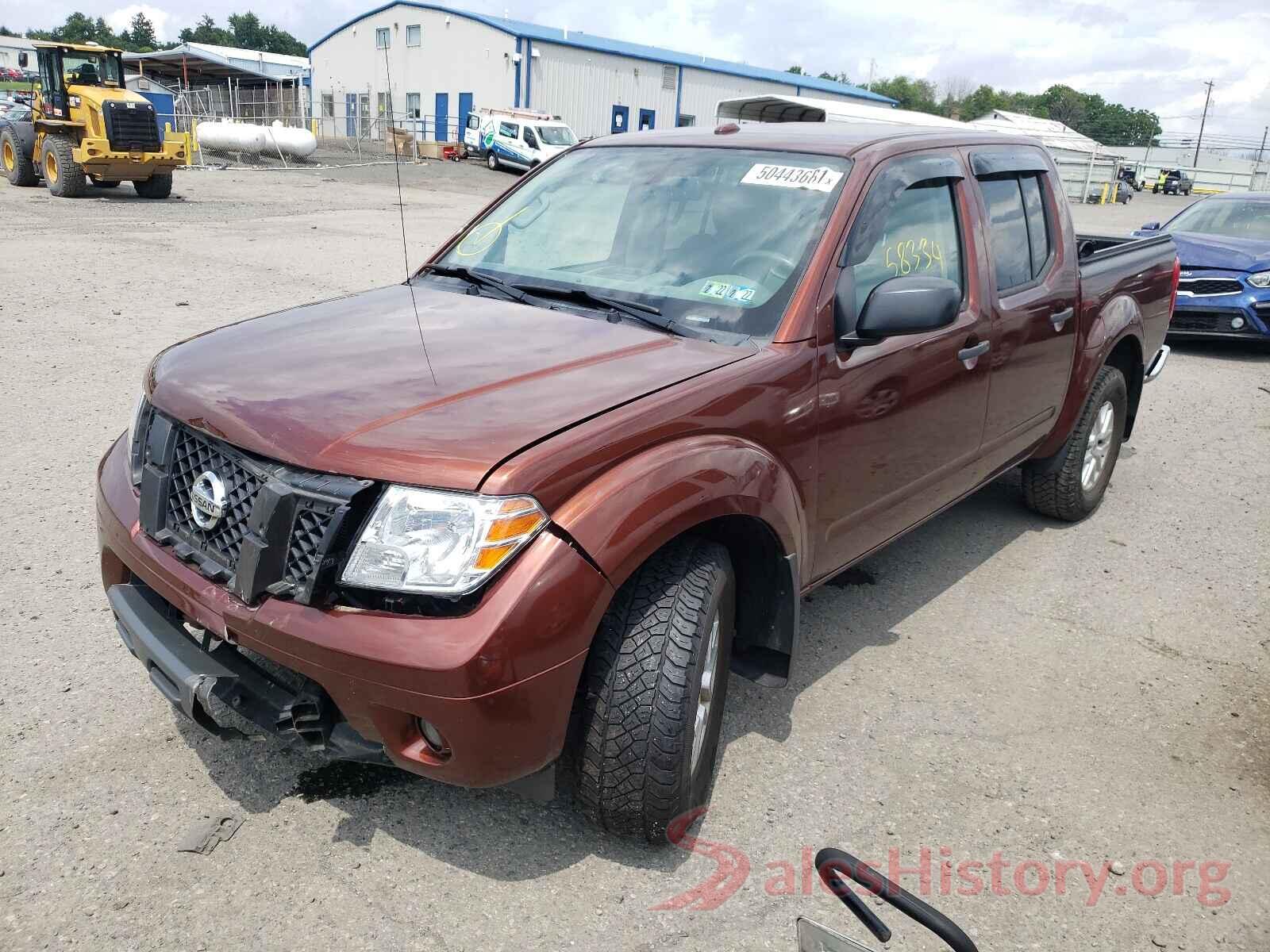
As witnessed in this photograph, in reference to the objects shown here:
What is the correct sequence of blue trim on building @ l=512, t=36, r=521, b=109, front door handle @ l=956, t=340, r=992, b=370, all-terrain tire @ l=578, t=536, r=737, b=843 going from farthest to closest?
blue trim on building @ l=512, t=36, r=521, b=109 < front door handle @ l=956, t=340, r=992, b=370 < all-terrain tire @ l=578, t=536, r=737, b=843

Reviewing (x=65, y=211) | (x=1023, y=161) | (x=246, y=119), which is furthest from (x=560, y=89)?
(x=1023, y=161)

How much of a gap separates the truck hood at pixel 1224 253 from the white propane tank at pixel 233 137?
29.2 m

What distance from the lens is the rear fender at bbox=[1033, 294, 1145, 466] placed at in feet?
15.2

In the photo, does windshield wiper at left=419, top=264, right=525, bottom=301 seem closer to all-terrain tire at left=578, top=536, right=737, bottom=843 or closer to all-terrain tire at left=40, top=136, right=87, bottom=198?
all-terrain tire at left=578, top=536, right=737, bottom=843

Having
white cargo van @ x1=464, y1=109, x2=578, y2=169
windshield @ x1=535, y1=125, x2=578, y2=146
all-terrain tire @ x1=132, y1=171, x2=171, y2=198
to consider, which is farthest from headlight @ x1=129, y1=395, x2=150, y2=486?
windshield @ x1=535, y1=125, x2=578, y2=146

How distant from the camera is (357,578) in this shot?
217 cm

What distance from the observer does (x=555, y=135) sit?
3469cm

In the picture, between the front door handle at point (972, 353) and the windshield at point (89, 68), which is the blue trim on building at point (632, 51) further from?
the front door handle at point (972, 353)

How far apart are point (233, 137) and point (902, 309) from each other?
3379 cm

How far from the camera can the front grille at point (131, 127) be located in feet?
60.6

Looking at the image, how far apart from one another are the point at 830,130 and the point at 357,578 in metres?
2.54

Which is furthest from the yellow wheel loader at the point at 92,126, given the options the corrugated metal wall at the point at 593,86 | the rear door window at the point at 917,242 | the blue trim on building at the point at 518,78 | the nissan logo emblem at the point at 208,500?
the corrugated metal wall at the point at 593,86

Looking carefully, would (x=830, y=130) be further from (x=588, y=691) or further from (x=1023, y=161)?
(x=588, y=691)

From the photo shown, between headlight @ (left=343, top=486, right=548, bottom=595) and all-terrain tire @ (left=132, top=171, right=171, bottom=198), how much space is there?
2087 cm
